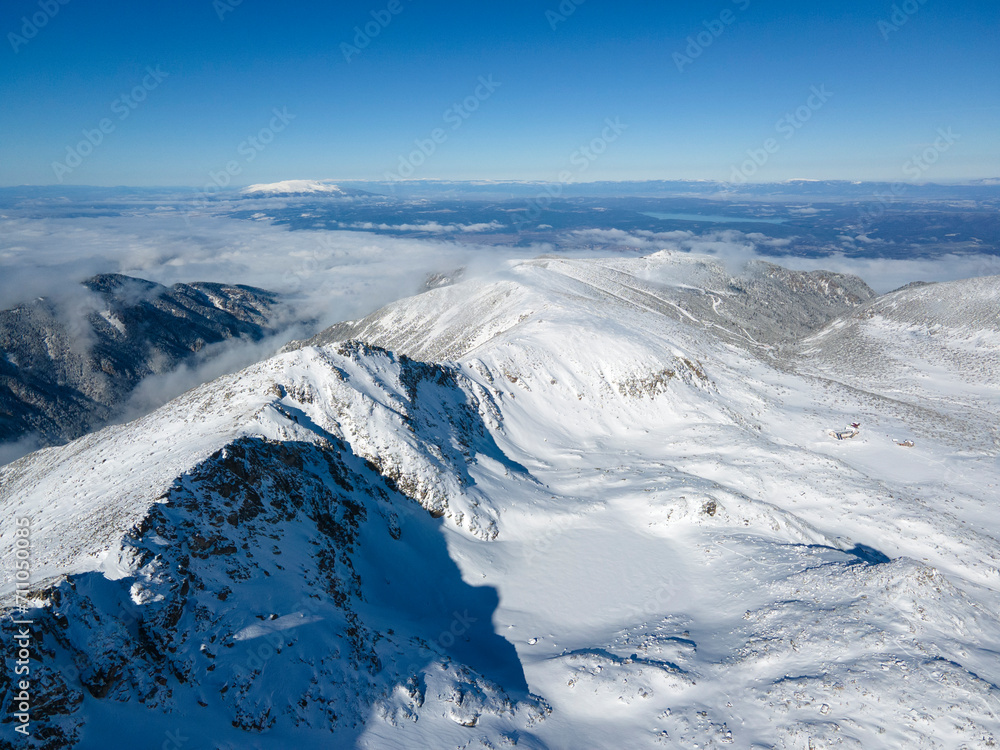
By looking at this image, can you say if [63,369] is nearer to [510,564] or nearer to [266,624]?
[510,564]

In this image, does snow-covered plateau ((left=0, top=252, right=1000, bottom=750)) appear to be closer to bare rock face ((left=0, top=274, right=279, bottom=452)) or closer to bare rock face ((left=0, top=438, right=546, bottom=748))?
bare rock face ((left=0, top=438, right=546, bottom=748))

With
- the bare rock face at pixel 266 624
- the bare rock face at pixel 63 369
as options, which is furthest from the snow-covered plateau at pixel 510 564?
the bare rock face at pixel 63 369

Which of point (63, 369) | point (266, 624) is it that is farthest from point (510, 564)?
point (63, 369)

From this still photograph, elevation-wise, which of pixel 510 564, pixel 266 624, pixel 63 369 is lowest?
pixel 63 369

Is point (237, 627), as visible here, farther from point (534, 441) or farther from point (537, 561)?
point (534, 441)

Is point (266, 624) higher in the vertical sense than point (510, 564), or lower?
higher

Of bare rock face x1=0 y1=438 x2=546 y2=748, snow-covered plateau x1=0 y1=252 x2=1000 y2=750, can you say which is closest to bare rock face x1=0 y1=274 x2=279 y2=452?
snow-covered plateau x1=0 y1=252 x2=1000 y2=750

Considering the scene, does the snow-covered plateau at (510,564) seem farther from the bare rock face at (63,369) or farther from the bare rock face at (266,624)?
the bare rock face at (63,369)

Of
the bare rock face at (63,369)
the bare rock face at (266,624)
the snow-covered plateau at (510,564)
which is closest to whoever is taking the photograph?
the bare rock face at (266,624)

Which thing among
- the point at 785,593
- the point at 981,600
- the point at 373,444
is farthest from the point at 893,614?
the point at 373,444
